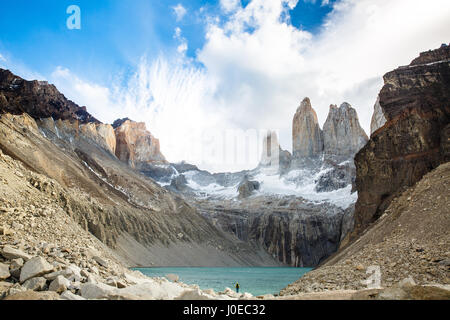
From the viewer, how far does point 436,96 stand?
38250mm

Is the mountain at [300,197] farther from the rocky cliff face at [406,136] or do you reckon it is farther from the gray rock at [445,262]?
the gray rock at [445,262]

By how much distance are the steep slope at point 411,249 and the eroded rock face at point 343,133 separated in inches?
5762

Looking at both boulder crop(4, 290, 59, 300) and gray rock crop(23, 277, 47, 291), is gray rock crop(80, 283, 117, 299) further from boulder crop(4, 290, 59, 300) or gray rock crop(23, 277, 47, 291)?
gray rock crop(23, 277, 47, 291)

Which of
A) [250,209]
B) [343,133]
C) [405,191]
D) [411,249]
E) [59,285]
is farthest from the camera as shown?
[343,133]

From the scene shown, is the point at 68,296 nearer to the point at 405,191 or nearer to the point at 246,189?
the point at 405,191

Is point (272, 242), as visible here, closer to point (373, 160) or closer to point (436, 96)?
point (373, 160)

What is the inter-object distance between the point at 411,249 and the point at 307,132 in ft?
553

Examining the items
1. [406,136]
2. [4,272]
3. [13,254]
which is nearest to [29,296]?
[4,272]

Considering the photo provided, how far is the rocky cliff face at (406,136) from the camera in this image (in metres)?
36.1

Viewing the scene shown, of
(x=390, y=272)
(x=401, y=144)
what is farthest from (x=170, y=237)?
(x=390, y=272)

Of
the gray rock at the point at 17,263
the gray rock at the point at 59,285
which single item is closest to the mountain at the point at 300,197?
the gray rock at the point at 17,263

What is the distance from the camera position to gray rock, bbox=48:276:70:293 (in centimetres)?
762

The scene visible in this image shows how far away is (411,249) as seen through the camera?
1634 cm

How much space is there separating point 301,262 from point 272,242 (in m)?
11.4
